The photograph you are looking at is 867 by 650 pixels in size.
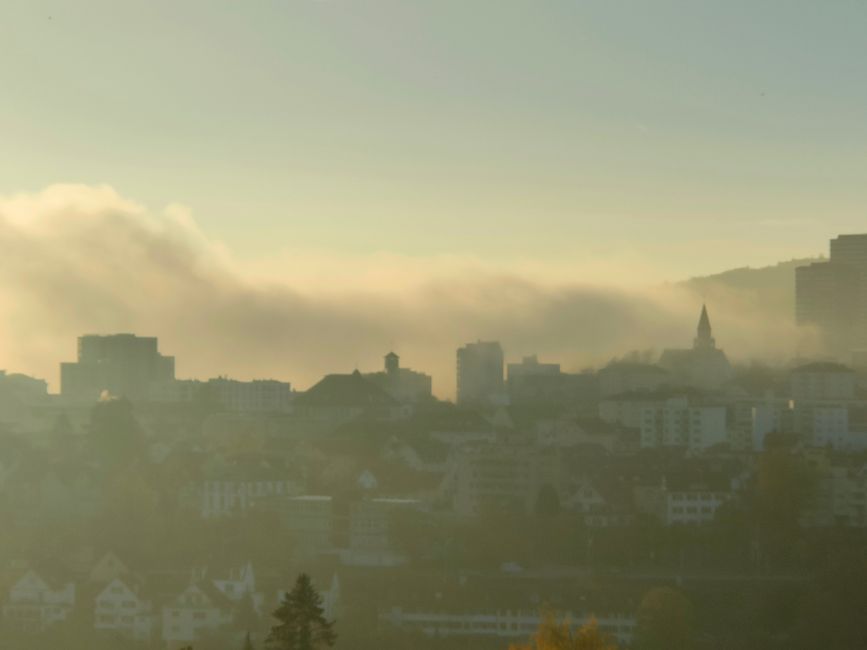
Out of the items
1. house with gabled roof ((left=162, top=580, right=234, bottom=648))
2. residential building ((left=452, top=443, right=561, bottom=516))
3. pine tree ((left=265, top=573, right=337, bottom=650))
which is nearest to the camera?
pine tree ((left=265, top=573, right=337, bottom=650))

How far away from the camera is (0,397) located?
8488cm

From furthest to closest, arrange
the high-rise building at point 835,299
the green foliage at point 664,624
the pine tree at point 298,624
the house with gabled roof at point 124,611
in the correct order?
1. the high-rise building at point 835,299
2. the house with gabled roof at point 124,611
3. the green foliage at point 664,624
4. the pine tree at point 298,624

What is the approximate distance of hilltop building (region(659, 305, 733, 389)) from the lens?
84.9 metres

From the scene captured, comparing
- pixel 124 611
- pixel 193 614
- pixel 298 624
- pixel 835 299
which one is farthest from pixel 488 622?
pixel 835 299

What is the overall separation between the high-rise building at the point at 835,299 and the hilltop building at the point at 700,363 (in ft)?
61.1

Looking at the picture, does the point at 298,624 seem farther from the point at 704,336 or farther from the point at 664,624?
the point at 704,336

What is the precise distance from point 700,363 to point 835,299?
1070 inches

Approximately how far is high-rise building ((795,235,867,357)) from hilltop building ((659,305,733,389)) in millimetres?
18624

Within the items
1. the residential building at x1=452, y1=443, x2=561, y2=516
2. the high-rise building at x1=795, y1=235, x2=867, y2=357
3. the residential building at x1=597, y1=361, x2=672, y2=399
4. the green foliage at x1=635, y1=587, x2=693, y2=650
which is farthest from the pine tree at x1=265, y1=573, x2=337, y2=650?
the high-rise building at x1=795, y1=235, x2=867, y2=357

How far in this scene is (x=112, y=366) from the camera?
91875mm

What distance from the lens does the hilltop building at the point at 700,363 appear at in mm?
84881

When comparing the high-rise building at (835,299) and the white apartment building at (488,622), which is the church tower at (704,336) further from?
the white apartment building at (488,622)

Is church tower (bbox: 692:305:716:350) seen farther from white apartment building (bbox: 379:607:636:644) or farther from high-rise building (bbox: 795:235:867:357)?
white apartment building (bbox: 379:607:636:644)

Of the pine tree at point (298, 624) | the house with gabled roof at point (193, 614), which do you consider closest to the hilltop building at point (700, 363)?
the house with gabled roof at point (193, 614)
